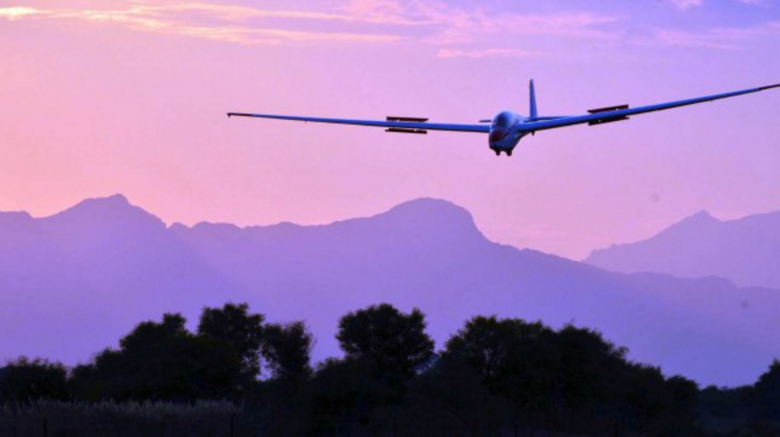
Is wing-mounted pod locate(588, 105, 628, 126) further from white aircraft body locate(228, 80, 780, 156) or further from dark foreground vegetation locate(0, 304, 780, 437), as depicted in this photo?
dark foreground vegetation locate(0, 304, 780, 437)

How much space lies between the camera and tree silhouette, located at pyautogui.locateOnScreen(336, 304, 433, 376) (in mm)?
135125

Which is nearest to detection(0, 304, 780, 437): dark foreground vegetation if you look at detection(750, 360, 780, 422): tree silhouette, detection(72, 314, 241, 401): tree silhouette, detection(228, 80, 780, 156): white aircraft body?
detection(72, 314, 241, 401): tree silhouette

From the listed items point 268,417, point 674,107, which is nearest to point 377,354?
point 268,417

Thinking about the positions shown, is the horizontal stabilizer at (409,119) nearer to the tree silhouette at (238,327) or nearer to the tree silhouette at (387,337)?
the tree silhouette at (387,337)

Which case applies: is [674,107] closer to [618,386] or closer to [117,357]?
[618,386]

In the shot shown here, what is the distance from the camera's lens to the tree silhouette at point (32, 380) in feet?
357

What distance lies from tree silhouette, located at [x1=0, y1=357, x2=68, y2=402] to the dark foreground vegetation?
0.44ft

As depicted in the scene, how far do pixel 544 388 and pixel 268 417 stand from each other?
3631 cm

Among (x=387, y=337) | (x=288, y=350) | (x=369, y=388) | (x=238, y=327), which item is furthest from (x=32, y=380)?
(x=238, y=327)

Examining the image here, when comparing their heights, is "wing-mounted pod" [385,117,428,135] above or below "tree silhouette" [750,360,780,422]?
below

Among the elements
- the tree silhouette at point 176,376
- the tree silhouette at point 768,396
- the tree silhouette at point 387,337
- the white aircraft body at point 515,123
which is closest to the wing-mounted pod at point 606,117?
the white aircraft body at point 515,123

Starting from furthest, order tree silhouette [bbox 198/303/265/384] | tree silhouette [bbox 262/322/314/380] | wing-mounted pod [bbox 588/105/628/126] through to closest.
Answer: tree silhouette [bbox 198/303/265/384] < tree silhouette [bbox 262/322/314/380] < wing-mounted pod [bbox 588/105/628/126]

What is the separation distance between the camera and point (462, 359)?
398 ft

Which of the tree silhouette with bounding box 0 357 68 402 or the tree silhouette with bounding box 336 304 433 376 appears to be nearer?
the tree silhouette with bounding box 0 357 68 402
